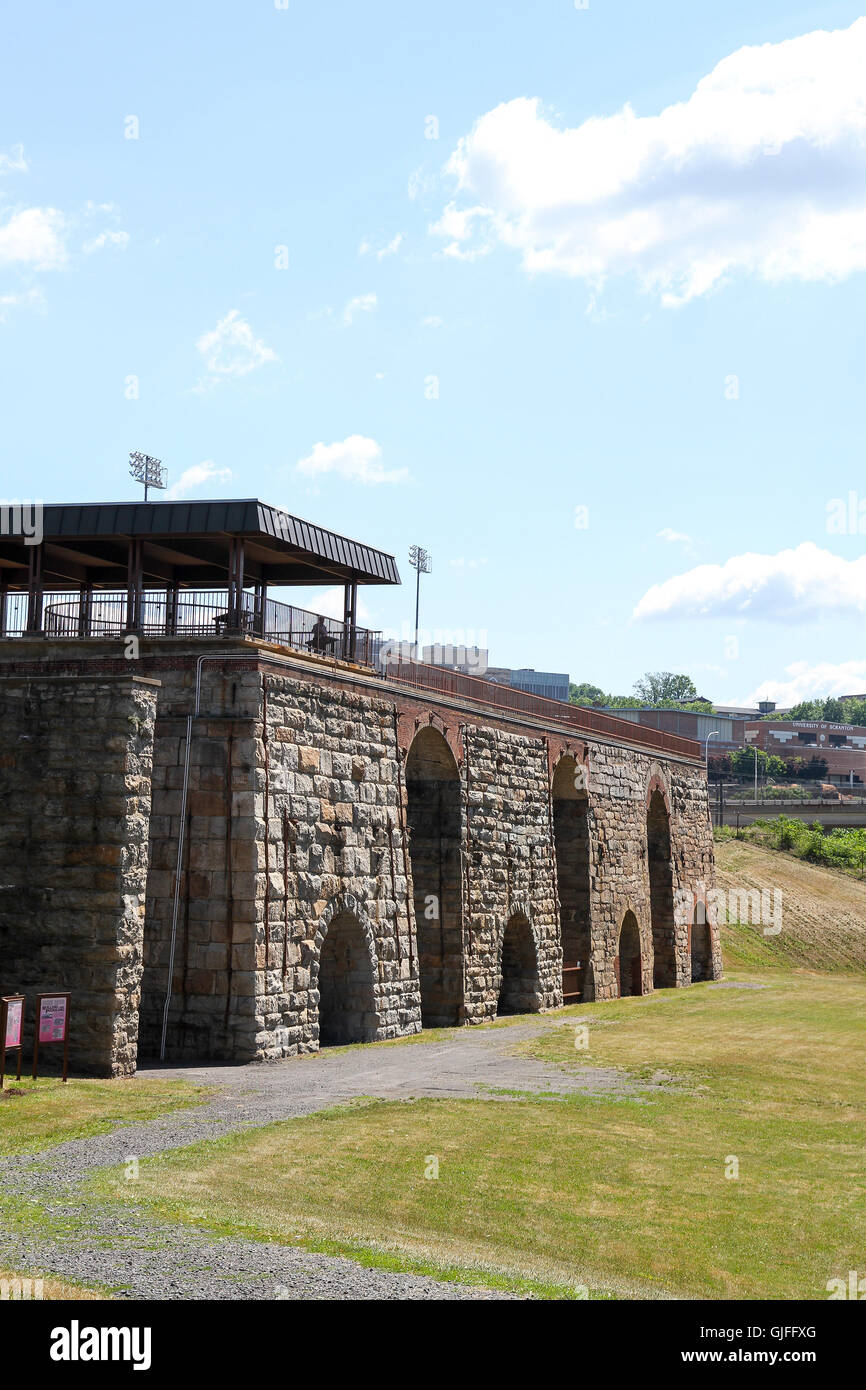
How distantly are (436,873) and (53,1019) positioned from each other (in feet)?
36.4

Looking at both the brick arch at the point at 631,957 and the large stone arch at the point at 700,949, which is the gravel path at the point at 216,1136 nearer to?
the brick arch at the point at 631,957

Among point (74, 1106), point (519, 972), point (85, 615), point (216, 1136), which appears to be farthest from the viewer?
point (519, 972)

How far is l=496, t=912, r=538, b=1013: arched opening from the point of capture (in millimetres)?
29594

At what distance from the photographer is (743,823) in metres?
77.2

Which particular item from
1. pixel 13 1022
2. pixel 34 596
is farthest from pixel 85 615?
pixel 13 1022

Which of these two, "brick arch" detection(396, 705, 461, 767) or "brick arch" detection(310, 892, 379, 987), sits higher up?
"brick arch" detection(396, 705, 461, 767)

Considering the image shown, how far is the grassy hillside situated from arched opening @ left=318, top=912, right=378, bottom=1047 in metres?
26.3

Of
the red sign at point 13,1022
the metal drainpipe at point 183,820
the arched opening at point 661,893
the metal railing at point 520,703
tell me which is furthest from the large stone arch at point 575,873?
the red sign at point 13,1022

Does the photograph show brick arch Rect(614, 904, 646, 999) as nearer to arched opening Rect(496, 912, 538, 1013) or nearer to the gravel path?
arched opening Rect(496, 912, 538, 1013)

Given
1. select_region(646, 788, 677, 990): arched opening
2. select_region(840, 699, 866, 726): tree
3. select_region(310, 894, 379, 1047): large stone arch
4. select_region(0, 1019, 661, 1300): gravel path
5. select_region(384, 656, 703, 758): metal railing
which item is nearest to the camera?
select_region(0, 1019, 661, 1300): gravel path

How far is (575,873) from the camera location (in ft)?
109

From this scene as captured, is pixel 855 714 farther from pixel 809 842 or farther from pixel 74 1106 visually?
pixel 74 1106

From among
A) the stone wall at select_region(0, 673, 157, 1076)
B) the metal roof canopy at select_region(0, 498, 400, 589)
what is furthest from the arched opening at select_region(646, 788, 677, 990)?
the stone wall at select_region(0, 673, 157, 1076)
